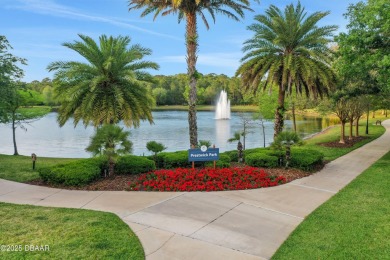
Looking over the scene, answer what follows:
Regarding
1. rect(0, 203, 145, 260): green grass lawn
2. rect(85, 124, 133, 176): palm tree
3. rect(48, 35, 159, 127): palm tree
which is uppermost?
rect(48, 35, 159, 127): palm tree

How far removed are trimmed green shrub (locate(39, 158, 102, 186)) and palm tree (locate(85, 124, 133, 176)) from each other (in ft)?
1.90

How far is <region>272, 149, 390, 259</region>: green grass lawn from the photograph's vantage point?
18.7ft

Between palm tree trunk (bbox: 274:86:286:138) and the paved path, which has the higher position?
palm tree trunk (bbox: 274:86:286:138)

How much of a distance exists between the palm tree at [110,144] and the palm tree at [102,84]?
3.46 metres

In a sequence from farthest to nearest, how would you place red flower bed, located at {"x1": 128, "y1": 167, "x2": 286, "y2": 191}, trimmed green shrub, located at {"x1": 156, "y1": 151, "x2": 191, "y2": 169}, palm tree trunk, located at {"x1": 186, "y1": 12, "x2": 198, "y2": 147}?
palm tree trunk, located at {"x1": 186, "y1": 12, "x2": 198, "y2": 147}, trimmed green shrub, located at {"x1": 156, "y1": 151, "x2": 191, "y2": 169}, red flower bed, located at {"x1": 128, "y1": 167, "x2": 286, "y2": 191}

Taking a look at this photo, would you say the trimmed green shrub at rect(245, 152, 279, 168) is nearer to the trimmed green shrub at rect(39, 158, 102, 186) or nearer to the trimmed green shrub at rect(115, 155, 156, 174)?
the trimmed green shrub at rect(115, 155, 156, 174)

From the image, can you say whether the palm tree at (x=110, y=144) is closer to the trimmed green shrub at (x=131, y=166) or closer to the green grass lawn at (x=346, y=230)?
the trimmed green shrub at (x=131, y=166)

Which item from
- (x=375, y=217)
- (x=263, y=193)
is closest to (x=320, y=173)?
(x=263, y=193)

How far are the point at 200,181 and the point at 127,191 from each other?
2.31 metres

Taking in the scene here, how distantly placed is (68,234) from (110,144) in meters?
4.87

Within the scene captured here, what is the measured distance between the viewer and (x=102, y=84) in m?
15.0

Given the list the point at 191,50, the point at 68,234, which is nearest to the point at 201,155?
the point at 191,50

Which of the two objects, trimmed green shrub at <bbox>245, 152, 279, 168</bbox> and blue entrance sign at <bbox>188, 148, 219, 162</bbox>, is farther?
trimmed green shrub at <bbox>245, 152, 279, 168</bbox>

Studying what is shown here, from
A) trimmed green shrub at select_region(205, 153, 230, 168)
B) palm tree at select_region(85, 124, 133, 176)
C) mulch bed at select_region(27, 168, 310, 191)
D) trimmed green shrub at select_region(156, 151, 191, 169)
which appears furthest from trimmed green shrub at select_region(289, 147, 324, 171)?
palm tree at select_region(85, 124, 133, 176)
